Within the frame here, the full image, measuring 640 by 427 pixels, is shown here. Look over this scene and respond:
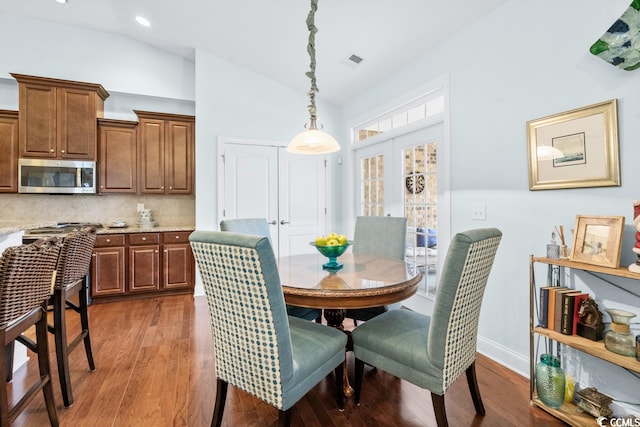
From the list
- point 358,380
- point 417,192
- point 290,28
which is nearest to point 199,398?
point 358,380

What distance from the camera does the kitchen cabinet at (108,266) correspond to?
3715 millimetres

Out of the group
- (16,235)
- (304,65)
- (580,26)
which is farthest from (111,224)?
(580,26)

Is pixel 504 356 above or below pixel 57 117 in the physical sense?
below

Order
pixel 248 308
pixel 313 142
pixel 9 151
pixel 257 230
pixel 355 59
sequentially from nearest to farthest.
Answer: pixel 248 308 < pixel 313 142 < pixel 257 230 < pixel 355 59 < pixel 9 151

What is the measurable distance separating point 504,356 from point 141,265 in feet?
13.0

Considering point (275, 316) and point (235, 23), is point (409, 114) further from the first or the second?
point (275, 316)

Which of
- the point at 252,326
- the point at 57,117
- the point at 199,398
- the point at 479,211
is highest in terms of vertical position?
the point at 57,117

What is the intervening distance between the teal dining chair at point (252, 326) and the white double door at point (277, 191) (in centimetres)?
287

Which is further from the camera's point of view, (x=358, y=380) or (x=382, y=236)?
(x=382, y=236)

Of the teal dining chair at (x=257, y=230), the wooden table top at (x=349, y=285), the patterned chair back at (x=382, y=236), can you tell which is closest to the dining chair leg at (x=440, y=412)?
the wooden table top at (x=349, y=285)

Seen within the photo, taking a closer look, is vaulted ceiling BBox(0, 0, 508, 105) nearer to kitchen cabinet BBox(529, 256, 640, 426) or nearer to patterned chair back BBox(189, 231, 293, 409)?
kitchen cabinet BBox(529, 256, 640, 426)

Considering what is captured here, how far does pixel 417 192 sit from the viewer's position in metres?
3.28

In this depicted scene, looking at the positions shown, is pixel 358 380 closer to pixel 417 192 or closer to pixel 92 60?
pixel 417 192

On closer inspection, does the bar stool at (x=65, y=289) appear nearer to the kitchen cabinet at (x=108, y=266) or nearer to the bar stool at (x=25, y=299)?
the bar stool at (x=25, y=299)
